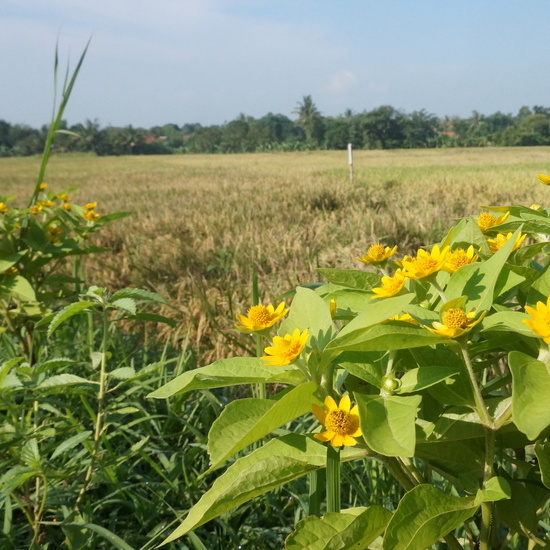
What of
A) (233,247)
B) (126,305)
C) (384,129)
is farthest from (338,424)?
(384,129)

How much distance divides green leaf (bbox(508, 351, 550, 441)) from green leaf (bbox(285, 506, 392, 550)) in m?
0.18

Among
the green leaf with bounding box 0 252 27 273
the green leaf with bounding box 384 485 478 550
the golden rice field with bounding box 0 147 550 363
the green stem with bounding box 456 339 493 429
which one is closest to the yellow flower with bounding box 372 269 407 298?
the green stem with bounding box 456 339 493 429

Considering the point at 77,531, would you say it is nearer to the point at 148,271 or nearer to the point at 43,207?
the point at 43,207

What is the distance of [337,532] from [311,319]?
0.23m

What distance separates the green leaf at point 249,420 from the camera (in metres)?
0.55

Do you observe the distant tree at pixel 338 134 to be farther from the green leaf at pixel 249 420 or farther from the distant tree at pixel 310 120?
the green leaf at pixel 249 420

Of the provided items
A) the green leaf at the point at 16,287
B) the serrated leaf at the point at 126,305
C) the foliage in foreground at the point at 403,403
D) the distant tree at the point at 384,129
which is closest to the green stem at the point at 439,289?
the foliage in foreground at the point at 403,403

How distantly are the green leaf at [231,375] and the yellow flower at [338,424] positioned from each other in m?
0.05

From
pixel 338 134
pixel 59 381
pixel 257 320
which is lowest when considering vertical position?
pixel 59 381

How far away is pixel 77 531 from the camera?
1.05m

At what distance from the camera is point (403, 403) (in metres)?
0.56

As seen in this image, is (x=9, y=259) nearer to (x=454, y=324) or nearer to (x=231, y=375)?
(x=231, y=375)

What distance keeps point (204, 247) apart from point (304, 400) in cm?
308

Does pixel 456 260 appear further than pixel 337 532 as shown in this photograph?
Yes
